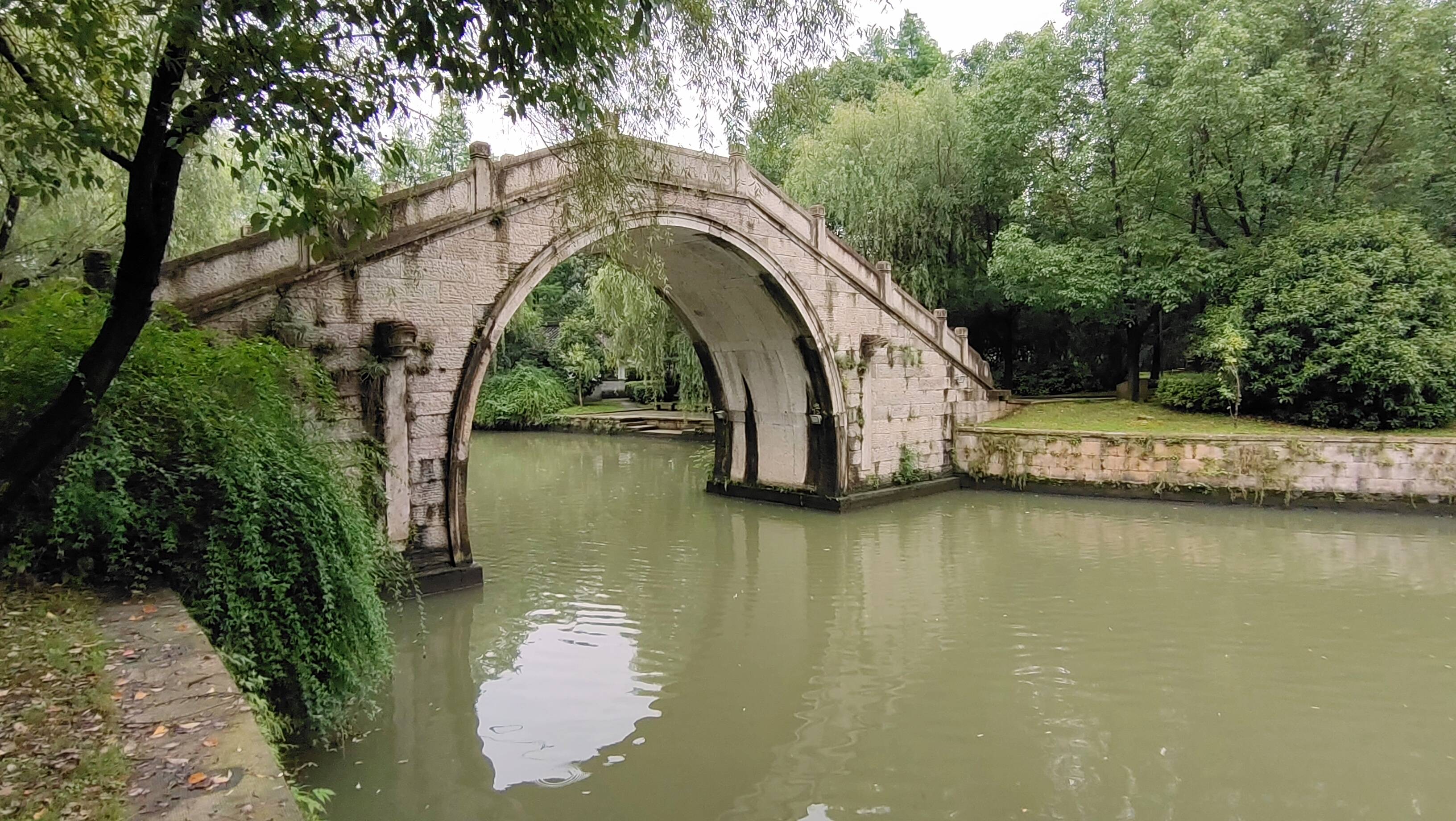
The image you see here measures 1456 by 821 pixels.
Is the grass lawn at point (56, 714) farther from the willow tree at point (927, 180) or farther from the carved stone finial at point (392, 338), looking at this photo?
the willow tree at point (927, 180)

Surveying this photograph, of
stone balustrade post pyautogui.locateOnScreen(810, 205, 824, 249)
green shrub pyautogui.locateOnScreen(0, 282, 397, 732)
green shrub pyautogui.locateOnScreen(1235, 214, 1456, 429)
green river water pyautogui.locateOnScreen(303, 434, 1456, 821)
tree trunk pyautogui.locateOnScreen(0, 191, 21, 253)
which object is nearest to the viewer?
green shrub pyautogui.locateOnScreen(0, 282, 397, 732)

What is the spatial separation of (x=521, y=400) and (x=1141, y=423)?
57.1ft

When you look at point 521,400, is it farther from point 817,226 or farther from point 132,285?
point 132,285

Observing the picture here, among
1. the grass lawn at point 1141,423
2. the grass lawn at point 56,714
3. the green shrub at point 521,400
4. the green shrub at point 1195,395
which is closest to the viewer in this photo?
the grass lawn at point 56,714

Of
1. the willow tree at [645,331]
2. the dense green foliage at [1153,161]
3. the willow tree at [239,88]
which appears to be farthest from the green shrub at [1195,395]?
the willow tree at [239,88]

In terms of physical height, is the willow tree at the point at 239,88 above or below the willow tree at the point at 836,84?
below

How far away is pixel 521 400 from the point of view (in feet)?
82.2

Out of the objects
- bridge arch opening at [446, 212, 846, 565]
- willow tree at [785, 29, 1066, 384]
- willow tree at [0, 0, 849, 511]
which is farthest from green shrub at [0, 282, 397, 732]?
willow tree at [785, 29, 1066, 384]

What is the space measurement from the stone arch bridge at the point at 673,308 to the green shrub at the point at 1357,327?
4103 mm

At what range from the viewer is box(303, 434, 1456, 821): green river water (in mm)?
4180

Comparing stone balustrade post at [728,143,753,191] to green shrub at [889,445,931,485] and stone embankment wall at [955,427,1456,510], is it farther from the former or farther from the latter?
stone embankment wall at [955,427,1456,510]

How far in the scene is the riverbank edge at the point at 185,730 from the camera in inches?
93.7

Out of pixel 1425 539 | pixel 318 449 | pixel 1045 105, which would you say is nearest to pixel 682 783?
pixel 318 449

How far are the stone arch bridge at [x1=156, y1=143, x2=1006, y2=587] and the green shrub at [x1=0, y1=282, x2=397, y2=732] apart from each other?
1340 millimetres
